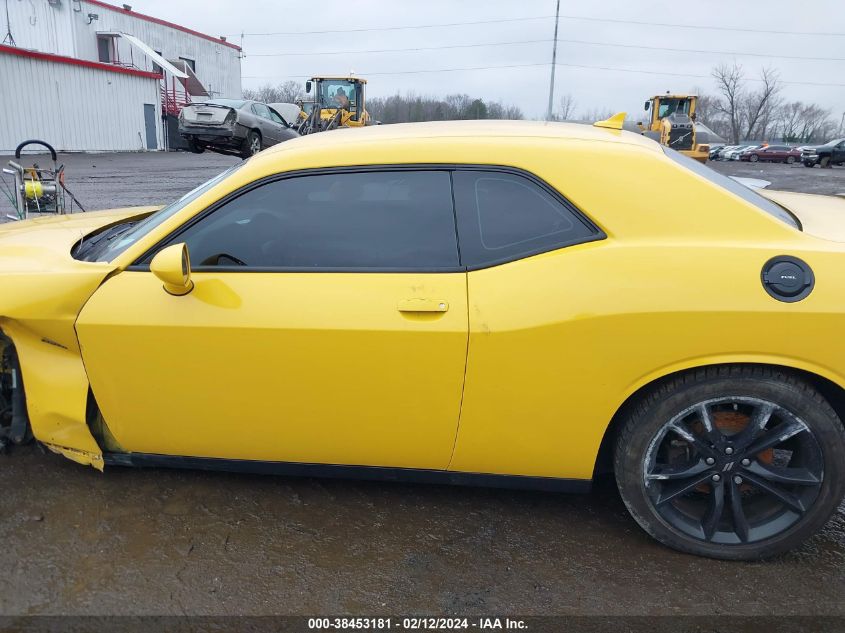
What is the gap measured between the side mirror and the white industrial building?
27389mm

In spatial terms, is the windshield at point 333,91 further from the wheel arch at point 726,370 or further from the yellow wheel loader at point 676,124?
the wheel arch at point 726,370

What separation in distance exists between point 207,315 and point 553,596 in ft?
5.27

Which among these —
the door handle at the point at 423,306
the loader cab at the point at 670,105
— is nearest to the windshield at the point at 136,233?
the door handle at the point at 423,306

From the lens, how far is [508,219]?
7.85 ft

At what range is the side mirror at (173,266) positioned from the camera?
7.47 feet

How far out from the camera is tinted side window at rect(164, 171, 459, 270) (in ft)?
7.99

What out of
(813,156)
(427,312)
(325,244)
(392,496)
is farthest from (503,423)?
(813,156)

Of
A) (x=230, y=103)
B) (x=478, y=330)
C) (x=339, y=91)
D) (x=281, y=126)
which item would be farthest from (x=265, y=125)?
(x=478, y=330)

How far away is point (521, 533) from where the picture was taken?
260 centimetres

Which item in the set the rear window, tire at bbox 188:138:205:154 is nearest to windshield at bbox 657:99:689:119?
tire at bbox 188:138:205:154

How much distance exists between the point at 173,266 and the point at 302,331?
508mm

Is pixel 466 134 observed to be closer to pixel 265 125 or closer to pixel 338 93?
pixel 265 125

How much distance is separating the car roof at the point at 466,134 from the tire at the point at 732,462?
104 cm

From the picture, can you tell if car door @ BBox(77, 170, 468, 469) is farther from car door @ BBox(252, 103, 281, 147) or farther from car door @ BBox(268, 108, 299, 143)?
car door @ BBox(268, 108, 299, 143)
